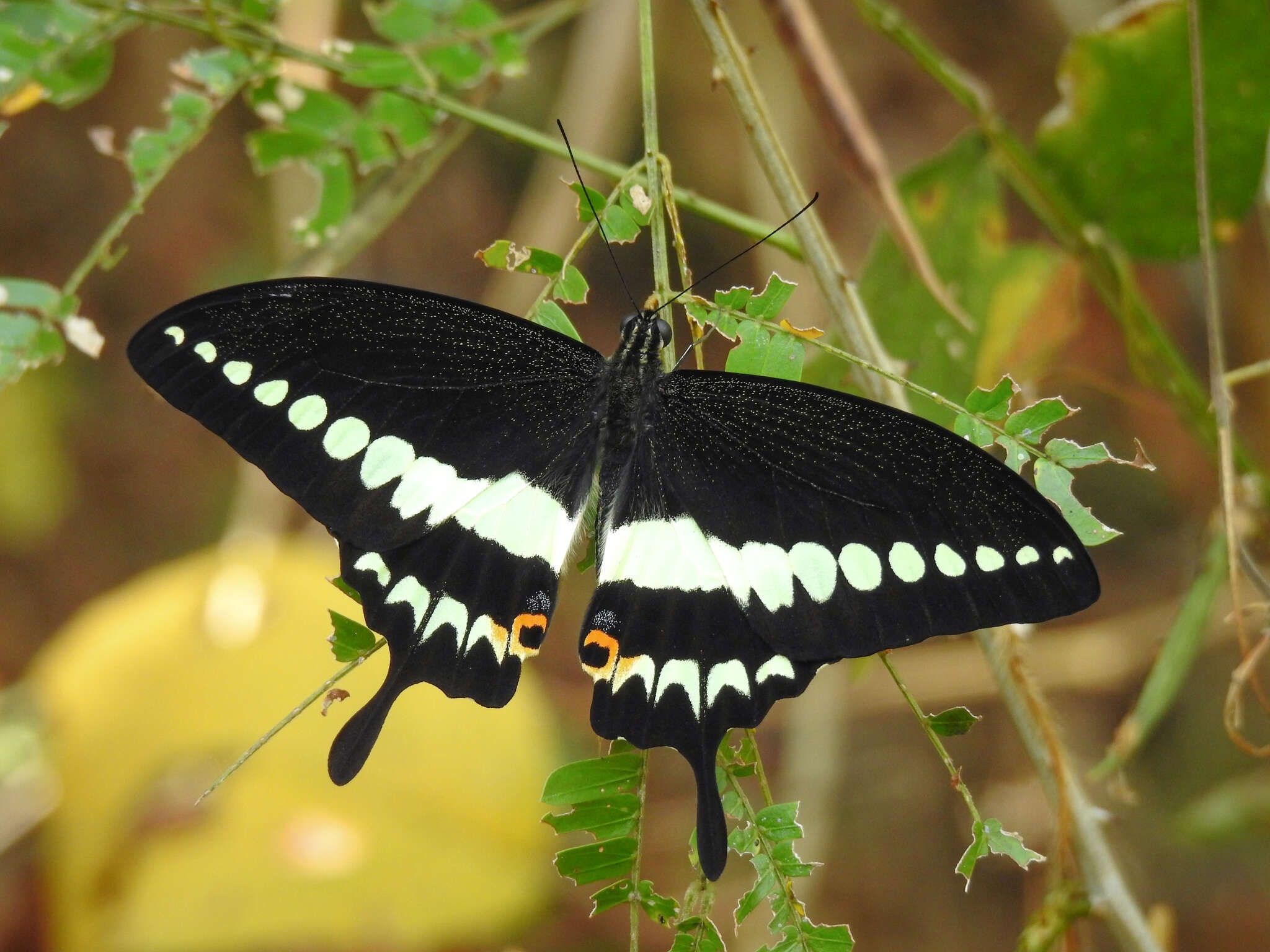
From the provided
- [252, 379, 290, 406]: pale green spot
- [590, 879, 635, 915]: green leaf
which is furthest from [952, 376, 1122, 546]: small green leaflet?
[252, 379, 290, 406]: pale green spot

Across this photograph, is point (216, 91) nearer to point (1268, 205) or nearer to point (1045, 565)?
point (1045, 565)

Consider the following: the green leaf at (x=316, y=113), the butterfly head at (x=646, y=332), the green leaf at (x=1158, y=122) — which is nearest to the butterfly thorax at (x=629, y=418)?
the butterfly head at (x=646, y=332)

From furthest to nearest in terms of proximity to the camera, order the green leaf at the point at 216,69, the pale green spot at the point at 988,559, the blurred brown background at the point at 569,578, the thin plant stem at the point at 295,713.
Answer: the blurred brown background at the point at 569,578 < the green leaf at the point at 216,69 < the pale green spot at the point at 988,559 < the thin plant stem at the point at 295,713

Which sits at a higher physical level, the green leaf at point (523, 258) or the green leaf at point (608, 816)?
the green leaf at point (523, 258)

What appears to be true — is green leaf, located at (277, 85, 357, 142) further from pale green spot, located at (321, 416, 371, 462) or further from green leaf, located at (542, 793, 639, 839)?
green leaf, located at (542, 793, 639, 839)

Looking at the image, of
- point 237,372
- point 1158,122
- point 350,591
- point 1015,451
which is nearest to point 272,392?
point 237,372

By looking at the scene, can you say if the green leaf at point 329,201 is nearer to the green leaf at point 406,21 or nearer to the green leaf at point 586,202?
the green leaf at point 406,21

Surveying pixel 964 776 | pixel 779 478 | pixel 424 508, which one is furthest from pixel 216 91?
pixel 964 776

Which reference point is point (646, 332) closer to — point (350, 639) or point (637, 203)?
point (637, 203)
